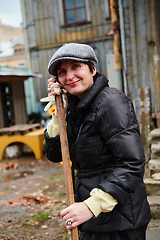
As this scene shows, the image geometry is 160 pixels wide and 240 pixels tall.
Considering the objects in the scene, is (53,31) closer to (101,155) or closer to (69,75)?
(69,75)

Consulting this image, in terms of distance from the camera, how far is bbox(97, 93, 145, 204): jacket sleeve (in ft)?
4.62

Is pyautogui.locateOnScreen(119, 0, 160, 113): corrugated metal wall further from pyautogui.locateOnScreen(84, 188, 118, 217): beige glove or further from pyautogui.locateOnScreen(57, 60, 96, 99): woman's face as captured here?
pyautogui.locateOnScreen(84, 188, 118, 217): beige glove

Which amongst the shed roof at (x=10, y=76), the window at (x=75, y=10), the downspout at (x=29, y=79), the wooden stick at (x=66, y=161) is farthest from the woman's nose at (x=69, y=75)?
the downspout at (x=29, y=79)

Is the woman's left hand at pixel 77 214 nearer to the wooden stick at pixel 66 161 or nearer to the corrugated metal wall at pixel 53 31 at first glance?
the wooden stick at pixel 66 161

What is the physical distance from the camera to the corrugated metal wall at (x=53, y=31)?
1077 centimetres

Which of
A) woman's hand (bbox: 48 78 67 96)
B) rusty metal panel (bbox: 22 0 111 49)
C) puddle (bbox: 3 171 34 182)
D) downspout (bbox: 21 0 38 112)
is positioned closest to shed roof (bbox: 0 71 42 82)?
downspout (bbox: 21 0 38 112)

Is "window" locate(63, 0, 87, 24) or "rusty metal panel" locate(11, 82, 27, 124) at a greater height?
"window" locate(63, 0, 87, 24)

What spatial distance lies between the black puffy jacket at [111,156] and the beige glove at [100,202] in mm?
32

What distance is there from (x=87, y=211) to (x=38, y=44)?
11221mm

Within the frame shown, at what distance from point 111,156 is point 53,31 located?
1075cm

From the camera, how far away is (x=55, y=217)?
161 inches

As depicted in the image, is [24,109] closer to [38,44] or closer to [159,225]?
[38,44]

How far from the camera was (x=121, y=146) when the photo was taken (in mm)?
1448

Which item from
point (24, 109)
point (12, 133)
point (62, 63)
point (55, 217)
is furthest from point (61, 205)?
point (24, 109)
